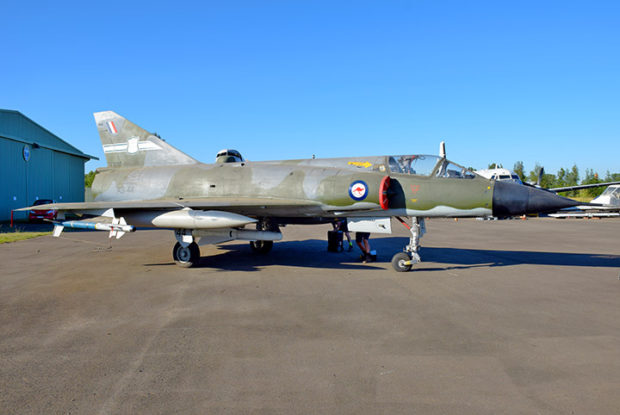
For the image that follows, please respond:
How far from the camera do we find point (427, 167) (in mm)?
9211

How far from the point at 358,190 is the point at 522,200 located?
11.6ft

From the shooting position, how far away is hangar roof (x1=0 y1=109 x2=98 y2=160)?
91.2 ft

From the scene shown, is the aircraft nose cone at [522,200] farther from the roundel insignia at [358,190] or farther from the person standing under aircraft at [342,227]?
the person standing under aircraft at [342,227]

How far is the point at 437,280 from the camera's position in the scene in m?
8.14

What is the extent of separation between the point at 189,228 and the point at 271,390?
21.4 feet

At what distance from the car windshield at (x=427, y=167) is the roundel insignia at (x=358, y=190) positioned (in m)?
0.97

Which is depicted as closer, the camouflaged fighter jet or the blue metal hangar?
the camouflaged fighter jet

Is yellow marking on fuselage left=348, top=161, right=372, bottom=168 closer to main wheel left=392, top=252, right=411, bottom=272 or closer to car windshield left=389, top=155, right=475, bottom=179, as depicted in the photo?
car windshield left=389, top=155, right=475, bottom=179

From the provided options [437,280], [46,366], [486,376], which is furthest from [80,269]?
[486,376]

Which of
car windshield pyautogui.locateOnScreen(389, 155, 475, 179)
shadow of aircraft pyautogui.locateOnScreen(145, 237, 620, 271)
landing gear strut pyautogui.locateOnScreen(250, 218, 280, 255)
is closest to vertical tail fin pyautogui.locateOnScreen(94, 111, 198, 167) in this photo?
landing gear strut pyautogui.locateOnScreen(250, 218, 280, 255)

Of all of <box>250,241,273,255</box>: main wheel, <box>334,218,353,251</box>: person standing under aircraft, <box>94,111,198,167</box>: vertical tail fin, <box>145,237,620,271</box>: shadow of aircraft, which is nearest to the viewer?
<box>145,237,620,271</box>: shadow of aircraft

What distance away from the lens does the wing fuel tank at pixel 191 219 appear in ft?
29.3

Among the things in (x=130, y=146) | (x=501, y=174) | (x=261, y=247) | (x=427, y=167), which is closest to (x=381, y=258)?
(x=427, y=167)

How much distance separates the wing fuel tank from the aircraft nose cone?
563cm
